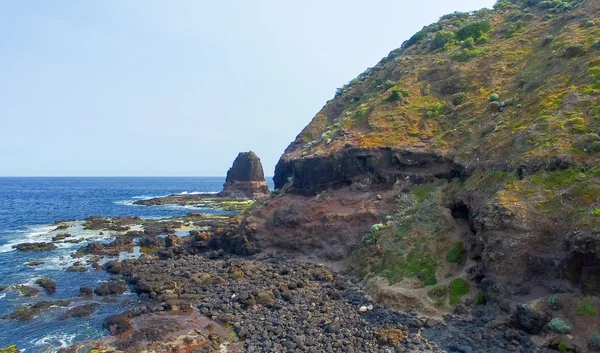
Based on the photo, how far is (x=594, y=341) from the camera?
849 inches

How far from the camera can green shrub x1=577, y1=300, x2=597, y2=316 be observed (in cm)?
2284

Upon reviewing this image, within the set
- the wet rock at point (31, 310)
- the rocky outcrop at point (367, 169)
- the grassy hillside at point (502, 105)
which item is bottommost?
the wet rock at point (31, 310)

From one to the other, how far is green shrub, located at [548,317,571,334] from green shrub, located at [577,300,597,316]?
99 centimetres

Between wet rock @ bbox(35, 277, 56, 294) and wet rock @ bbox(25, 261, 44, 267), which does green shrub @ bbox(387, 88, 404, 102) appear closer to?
wet rock @ bbox(35, 277, 56, 294)

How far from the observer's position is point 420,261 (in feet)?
110

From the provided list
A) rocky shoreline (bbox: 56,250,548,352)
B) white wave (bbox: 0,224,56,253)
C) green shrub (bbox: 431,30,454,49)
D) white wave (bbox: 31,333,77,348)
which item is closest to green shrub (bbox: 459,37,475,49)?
green shrub (bbox: 431,30,454,49)

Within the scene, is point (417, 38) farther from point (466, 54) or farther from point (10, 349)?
point (10, 349)

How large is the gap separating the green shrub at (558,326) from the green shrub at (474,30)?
49.0 meters

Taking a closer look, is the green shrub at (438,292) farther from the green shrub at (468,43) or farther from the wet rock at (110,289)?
the green shrub at (468,43)

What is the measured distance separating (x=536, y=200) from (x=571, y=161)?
3.92 m

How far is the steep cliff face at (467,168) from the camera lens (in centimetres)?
2730

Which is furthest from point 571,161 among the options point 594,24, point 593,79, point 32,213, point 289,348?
point 32,213

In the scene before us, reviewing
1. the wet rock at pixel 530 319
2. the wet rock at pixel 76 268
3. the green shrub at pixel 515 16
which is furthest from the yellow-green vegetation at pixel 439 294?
the green shrub at pixel 515 16

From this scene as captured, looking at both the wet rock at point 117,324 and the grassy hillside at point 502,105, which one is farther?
→ the wet rock at point 117,324
